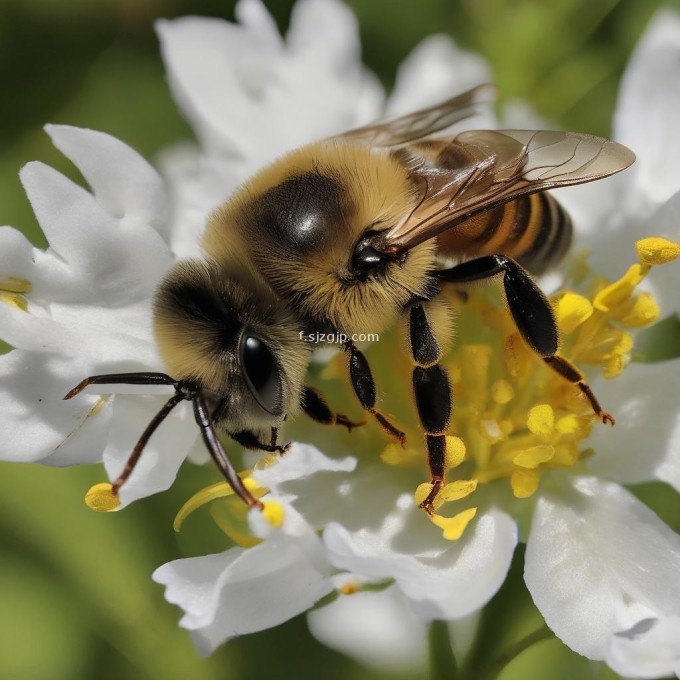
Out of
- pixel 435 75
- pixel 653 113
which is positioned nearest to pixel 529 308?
pixel 653 113

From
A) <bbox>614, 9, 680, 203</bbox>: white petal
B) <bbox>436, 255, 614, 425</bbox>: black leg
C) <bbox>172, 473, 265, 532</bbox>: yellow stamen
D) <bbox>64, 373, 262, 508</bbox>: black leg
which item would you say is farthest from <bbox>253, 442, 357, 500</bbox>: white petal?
<bbox>614, 9, 680, 203</bbox>: white petal

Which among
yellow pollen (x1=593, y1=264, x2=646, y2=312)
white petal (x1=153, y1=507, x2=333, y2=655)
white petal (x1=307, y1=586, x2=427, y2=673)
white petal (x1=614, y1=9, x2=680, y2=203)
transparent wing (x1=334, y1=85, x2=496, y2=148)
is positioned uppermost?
white petal (x1=614, y1=9, x2=680, y2=203)

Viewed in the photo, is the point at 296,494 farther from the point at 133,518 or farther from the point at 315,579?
the point at 133,518

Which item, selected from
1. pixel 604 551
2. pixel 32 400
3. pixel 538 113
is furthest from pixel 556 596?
pixel 538 113

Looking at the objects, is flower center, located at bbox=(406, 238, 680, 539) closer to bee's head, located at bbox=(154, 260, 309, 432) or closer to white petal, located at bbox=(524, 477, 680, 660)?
white petal, located at bbox=(524, 477, 680, 660)

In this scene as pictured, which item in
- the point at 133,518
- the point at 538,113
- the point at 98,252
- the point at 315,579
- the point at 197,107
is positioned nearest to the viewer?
the point at 315,579
